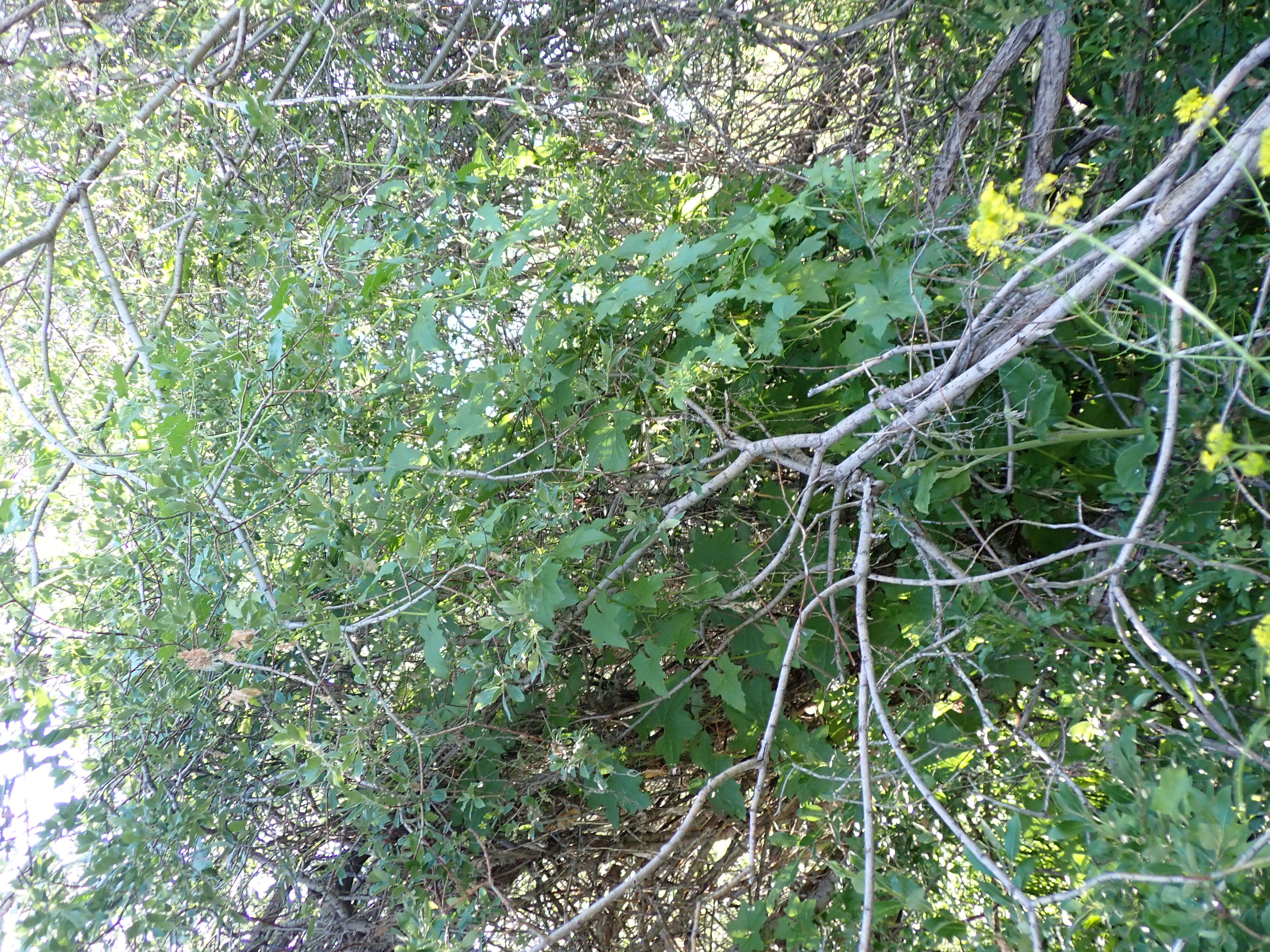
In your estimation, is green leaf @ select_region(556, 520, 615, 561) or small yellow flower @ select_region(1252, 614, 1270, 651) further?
green leaf @ select_region(556, 520, 615, 561)

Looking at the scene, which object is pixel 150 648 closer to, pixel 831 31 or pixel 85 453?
pixel 85 453

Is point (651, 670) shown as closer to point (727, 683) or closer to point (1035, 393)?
point (727, 683)

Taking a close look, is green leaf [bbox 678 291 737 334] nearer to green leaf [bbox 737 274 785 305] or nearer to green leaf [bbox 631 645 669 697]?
green leaf [bbox 737 274 785 305]

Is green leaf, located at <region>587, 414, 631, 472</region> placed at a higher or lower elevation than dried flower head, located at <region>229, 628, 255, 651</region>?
lower

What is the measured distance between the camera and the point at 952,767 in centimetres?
145

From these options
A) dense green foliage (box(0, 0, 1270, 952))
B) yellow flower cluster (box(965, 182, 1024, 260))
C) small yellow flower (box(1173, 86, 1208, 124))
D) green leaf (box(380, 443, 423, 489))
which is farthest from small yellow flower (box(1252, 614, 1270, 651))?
green leaf (box(380, 443, 423, 489))

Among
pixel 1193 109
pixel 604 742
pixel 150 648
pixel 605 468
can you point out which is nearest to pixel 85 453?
pixel 150 648

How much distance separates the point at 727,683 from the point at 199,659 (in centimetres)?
91

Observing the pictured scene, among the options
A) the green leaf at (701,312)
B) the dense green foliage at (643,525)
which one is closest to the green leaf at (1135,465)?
the dense green foliage at (643,525)

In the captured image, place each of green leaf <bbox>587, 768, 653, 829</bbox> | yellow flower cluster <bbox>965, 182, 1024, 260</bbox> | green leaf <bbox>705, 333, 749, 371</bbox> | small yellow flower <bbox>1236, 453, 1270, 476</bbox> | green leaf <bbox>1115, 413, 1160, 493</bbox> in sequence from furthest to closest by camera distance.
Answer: green leaf <bbox>587, 768, 653, 829</bbox> → green leaf <bbox>705, 333, 749, 371</bbox> → green leaf <bbox>1115, 413, 1160, 493</bbox> → yellow flower cluster <bbox>965, 182, 1024, 260</bbox> → small yellow flower <bbox>1236, 453, 1270, 476</bbox>

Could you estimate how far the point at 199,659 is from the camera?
125 cm

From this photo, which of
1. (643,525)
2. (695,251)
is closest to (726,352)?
(695,251)

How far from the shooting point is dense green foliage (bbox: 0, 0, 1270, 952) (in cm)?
123

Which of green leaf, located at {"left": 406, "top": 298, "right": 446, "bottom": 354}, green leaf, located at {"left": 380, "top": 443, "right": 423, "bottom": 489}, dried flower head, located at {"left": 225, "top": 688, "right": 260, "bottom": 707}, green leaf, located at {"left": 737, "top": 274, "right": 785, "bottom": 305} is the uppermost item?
green leaf, located at {"left": 406, "top": 298, "right": 446, "bottom": 354}
